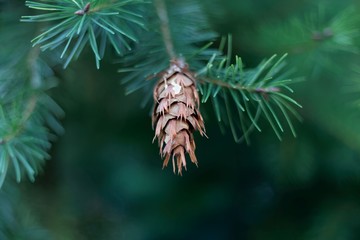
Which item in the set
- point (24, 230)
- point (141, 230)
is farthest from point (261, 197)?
point (24, 230)

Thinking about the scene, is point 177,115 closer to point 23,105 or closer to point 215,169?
point 23,105

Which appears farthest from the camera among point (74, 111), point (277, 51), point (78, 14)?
point (74, 111)

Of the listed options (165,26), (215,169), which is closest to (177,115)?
(165,26)

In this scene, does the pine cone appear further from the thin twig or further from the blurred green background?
the blurred green background

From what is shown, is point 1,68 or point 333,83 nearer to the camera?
point 1,68

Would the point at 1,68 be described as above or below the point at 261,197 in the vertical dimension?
above

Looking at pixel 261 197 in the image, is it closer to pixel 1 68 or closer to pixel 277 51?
pixel 277 51

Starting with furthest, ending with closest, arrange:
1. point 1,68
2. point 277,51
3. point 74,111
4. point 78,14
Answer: point 74,111, point 277,51, point 1,68, point 78,14
